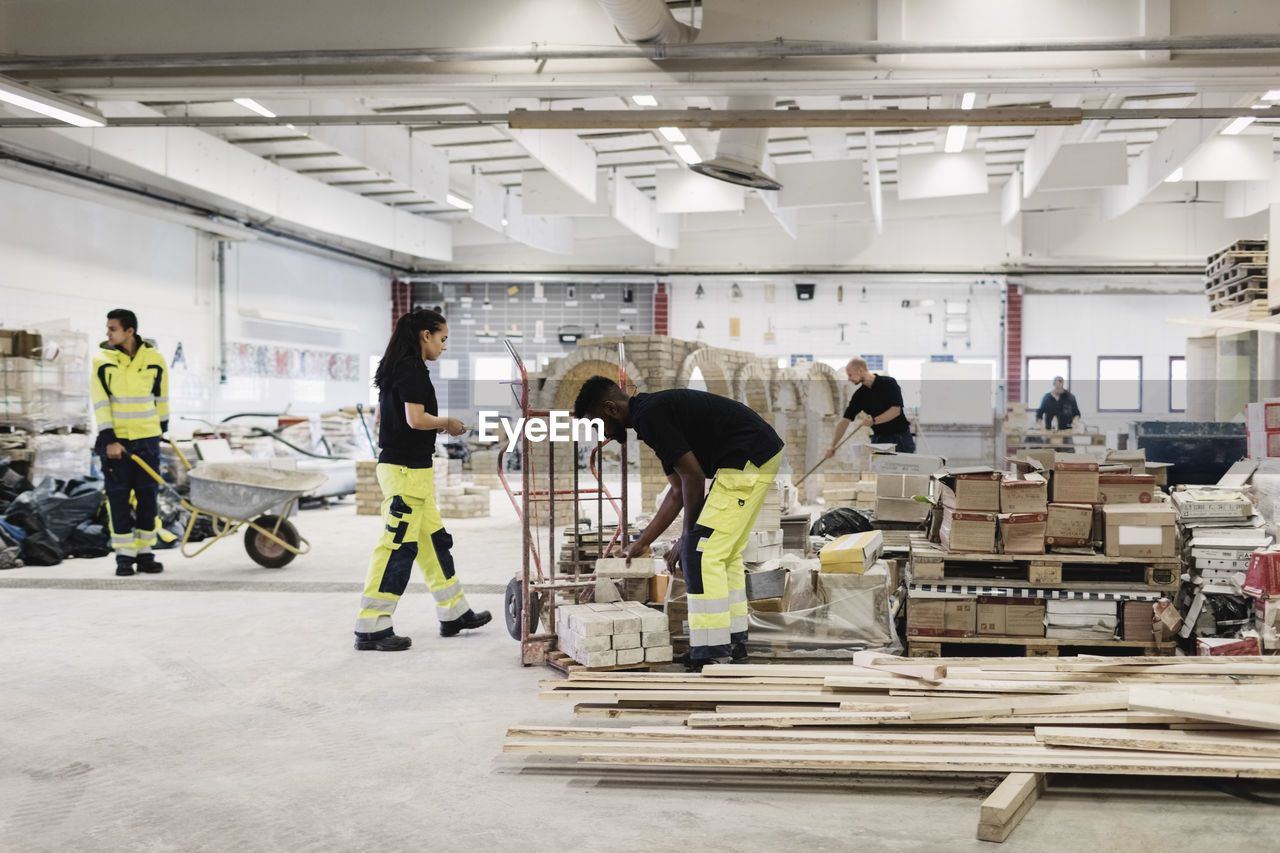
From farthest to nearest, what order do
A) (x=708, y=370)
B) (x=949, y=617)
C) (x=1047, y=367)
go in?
(x=1047, y=367) < (x=708, y=370) < (x=949, y=617)

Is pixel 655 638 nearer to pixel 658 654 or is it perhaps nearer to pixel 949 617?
pixel 658 654

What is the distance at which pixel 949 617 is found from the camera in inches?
224

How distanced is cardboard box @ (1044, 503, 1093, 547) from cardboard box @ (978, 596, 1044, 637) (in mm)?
358

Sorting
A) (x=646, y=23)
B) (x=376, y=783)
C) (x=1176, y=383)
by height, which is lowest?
(x=376, y=783)

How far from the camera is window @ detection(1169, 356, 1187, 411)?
68.6 feet

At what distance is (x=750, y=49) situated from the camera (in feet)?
25.2

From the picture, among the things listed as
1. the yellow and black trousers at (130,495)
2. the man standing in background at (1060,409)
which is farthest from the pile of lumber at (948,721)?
the man standing in background at (1060,409)

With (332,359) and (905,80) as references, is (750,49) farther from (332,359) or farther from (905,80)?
(332,359)

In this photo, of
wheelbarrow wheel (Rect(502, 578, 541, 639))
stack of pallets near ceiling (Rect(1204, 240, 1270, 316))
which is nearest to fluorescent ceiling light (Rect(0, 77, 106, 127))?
wheelbarrow wheel (Rect(502, 578, 541, 639))

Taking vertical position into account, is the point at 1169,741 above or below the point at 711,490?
below

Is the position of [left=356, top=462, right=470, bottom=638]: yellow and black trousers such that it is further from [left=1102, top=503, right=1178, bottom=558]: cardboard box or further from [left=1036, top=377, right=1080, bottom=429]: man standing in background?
[left=1036, top=377, right=1080, bottom=429]: man standing in background

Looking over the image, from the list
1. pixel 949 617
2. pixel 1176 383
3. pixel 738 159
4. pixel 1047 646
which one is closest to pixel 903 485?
pixel 949 617

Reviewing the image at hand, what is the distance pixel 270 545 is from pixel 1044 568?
6.58m

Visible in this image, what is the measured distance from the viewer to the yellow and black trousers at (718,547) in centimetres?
504
